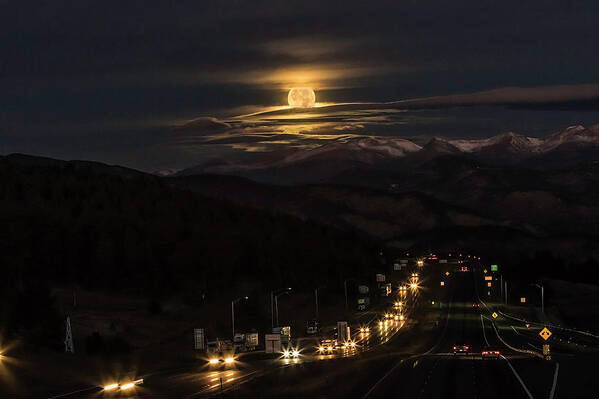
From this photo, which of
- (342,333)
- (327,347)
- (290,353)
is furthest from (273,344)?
(342,333)

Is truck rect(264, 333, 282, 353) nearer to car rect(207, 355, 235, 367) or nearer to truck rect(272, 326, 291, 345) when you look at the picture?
car rect(207, 355, 235, 367)

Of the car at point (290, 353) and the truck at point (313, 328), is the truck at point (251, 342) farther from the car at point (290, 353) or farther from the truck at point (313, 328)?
the truck at point (313, 328)

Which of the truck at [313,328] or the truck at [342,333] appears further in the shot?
the truck at [313,328]

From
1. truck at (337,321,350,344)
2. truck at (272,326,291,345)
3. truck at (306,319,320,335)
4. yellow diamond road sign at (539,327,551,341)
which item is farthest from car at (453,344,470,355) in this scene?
truck at (306,319,320,335)

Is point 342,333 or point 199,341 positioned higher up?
point 199,341

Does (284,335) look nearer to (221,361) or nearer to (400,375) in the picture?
(221,361)

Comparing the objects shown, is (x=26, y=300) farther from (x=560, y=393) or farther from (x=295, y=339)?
(x=560, y=393)

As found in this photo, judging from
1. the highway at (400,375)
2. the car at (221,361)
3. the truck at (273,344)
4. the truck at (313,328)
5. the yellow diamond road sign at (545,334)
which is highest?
the truck at (313,328)

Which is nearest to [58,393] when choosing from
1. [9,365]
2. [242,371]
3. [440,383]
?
[9,365]

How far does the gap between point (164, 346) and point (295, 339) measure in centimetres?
2421

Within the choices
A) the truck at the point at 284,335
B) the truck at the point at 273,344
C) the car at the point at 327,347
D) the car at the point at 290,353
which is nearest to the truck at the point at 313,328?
the truck at the point at 284,335

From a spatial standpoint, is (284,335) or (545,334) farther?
(284,335)

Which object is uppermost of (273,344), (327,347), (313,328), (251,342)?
(313,328)

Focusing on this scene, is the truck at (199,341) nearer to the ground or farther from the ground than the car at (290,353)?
farther from the ground
